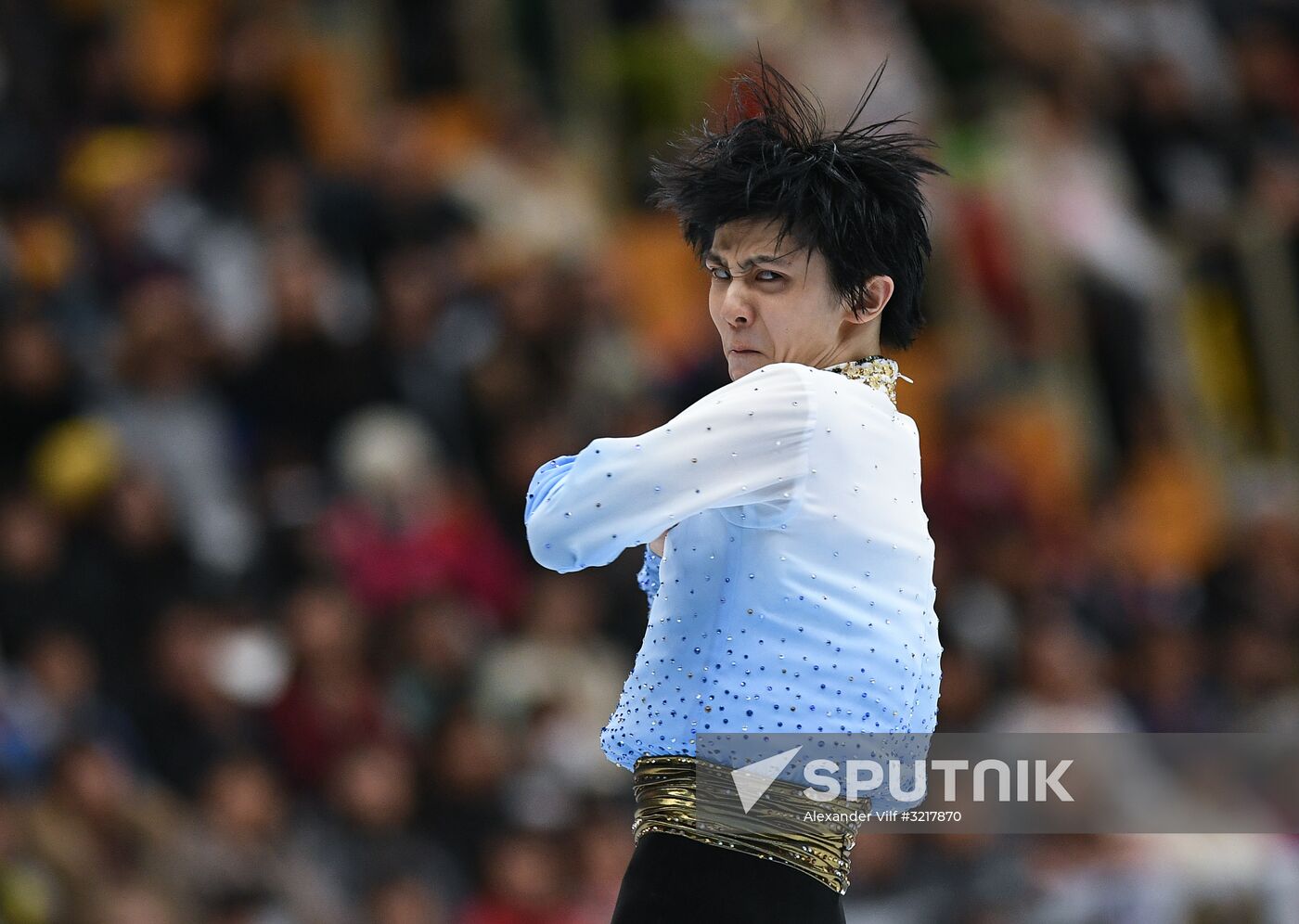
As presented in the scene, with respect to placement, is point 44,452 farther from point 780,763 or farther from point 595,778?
point 780,763

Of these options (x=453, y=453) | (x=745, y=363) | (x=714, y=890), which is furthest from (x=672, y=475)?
(x=453, y=453)

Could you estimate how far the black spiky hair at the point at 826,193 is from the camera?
9.34 feet

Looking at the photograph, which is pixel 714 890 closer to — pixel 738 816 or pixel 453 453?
pixel 738 816

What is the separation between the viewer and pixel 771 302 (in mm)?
2877

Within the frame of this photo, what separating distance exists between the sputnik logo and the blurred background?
135 inches

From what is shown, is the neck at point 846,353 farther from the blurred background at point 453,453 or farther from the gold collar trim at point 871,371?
the blurred background at point 453,453

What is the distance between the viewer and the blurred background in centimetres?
625

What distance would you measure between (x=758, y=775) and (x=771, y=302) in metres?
0.66

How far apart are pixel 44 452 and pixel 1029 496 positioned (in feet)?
13.6

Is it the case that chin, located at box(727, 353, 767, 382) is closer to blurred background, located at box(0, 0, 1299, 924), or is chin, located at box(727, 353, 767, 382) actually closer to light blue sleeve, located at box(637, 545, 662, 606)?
light blue sleeve, located at box(637, 545, 662, 606)

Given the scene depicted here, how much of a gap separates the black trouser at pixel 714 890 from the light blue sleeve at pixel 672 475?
450 mm

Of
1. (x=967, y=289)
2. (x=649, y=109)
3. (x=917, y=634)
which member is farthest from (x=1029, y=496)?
(x=917, y=634)

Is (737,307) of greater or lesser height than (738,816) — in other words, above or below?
above

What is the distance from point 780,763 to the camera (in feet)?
9.15
